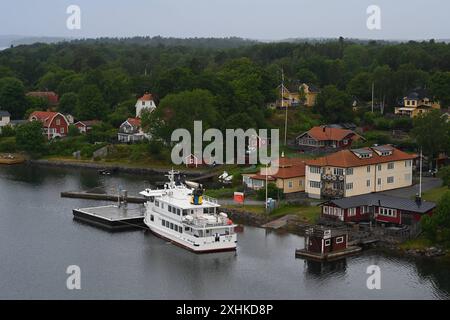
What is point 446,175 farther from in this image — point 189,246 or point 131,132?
point 131,132

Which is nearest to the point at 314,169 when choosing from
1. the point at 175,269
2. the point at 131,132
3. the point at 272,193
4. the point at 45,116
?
the point at 272,193

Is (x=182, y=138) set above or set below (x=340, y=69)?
below

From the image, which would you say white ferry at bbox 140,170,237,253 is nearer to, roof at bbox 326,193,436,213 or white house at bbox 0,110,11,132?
roof at bbox 326,193,436,213

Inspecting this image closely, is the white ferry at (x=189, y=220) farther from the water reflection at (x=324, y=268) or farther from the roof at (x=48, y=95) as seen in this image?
the roof at (x=48, y=95)

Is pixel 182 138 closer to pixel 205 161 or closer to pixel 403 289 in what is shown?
pixel 205 161

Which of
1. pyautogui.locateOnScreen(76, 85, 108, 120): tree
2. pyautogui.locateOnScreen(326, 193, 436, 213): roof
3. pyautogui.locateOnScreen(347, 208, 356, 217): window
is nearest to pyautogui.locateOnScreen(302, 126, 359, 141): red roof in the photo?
pyautogui.locateOnScreen(326, 193, 436, 213): roof

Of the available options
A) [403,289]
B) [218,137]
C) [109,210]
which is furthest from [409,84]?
[403,289]

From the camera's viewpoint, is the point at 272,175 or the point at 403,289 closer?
the point at 403,289
